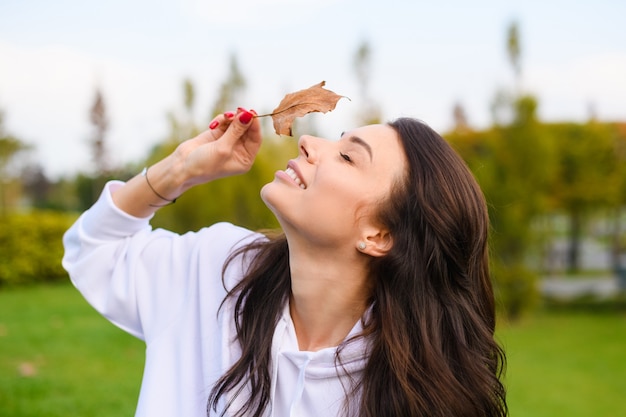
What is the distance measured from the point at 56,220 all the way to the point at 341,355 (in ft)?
38.6

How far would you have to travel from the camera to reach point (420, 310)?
1993mm

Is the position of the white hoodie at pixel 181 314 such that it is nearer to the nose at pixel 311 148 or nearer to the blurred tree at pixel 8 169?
the nose at pixel 311 148

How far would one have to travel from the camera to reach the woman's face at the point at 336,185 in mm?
1869

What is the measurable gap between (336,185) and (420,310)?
465 mm

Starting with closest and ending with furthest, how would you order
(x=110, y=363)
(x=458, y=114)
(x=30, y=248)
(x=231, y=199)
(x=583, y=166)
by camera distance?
(x=110, y=363)
(x=231, y=199)
(x=30, y=248)
(x=583, y=166)
(x=458, y=114)

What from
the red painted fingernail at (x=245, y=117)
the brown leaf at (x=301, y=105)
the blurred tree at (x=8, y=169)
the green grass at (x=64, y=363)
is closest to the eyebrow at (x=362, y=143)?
the brown leaf at (x=301, y=105)

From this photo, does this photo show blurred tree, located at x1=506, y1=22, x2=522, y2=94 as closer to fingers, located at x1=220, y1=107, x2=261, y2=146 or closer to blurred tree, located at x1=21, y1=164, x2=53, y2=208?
fingers, located at x1=220, y1=107, x2=261, y2=146

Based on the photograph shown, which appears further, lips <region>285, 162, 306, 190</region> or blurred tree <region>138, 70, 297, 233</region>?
blurred tree <region>138, 70, 297, 233</region>

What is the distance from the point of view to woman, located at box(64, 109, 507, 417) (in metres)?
1.90

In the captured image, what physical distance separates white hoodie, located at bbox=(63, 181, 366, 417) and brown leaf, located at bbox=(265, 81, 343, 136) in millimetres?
435

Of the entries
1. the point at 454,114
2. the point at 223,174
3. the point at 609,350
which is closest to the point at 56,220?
the point at 609,350

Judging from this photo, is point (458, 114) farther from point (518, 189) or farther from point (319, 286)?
point (319, 286)

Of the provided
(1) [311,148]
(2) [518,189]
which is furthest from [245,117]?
(2) [518,189]

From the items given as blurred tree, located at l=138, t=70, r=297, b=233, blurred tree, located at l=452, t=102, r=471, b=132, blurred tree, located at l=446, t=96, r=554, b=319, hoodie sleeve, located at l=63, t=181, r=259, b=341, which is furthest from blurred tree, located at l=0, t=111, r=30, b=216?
blurred tree, located at l=452, t=102, r=471, b=132
